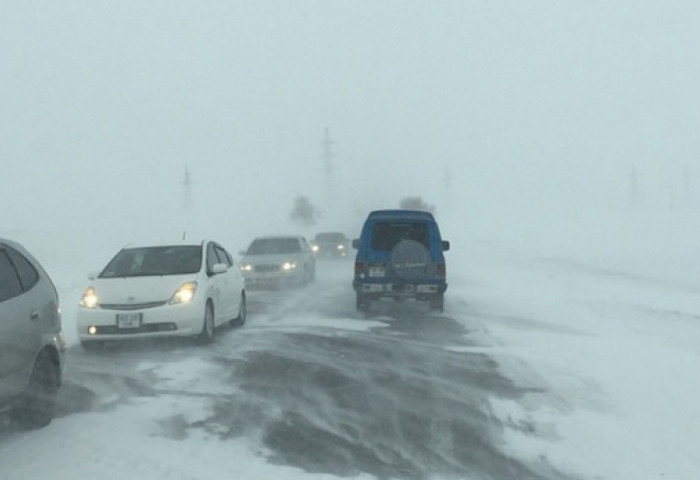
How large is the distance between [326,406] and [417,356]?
3.37 m

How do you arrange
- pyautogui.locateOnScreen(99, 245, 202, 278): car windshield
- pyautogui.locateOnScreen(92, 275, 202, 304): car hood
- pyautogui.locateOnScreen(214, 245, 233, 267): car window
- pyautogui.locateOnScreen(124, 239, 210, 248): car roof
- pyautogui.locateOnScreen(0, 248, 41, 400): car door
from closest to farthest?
pyautogui.locateOnScreen(0, 248, 41, 400): car door, pyautogui.locateOnScreen(92, 275, 202, 304): car hood, pyautogui.locateOnScreen(99, 245, 202, 278): car windshield, pyautogui.locateOnScreen(124, 239, 210, 248): car roof, pyautogui.locateOnScreen(214, 245, 233, 267): car window

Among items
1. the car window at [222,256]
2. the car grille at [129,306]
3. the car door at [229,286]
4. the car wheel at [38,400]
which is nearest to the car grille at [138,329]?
the car grille at [129,306]

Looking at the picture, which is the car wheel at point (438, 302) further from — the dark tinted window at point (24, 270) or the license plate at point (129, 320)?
the dark tinted window at point (24, 270)

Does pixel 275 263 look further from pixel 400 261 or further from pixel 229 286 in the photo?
pixel 229 286

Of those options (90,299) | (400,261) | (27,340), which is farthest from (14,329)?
(400,261)

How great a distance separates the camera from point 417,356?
1096 centimetres

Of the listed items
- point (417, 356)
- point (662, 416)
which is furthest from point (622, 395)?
point (417, 356)

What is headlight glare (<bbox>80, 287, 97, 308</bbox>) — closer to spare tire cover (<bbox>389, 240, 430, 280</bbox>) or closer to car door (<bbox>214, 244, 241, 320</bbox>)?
car door (<bbox>214, 244, 241, 320</bbox>)

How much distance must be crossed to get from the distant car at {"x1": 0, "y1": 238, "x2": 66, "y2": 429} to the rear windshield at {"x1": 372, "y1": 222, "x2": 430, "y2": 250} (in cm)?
987

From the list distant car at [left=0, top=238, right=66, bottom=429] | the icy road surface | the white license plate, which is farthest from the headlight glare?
the white license plate

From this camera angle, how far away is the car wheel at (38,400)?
663 cm

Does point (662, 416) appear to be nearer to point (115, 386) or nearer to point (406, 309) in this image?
point (115, 386)

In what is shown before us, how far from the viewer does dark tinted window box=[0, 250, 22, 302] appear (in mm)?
6332

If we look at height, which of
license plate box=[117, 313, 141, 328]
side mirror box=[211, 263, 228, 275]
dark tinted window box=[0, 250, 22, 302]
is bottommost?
license plate box=[117, 313, 141, 328]
